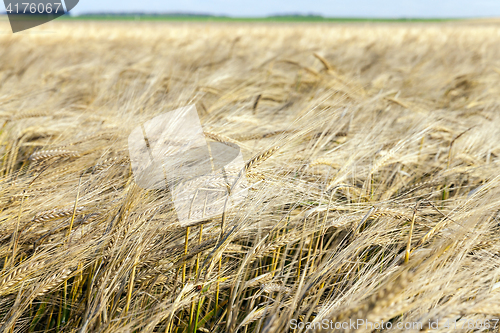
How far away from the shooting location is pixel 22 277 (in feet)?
2.59

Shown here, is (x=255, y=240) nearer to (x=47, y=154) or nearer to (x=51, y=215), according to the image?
(x=51, y=215)

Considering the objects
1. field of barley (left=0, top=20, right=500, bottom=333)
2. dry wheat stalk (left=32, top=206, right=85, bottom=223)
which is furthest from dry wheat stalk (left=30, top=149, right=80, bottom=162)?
Result: dry wheat stalk (left=32, top=206, right=85, bottom=223)

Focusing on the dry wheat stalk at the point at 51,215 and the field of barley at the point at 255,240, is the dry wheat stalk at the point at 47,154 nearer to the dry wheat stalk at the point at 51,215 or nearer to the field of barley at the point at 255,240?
the field of barley at the point at 255,240

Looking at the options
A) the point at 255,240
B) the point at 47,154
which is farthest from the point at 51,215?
the point at 255,240

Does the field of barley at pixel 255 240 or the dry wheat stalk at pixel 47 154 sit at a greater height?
the dry wheat stalk at pixel 47 154

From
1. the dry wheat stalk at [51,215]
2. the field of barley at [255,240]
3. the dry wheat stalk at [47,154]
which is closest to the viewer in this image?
the field of barley at [255,240]

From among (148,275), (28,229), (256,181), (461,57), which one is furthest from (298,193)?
(461,57)

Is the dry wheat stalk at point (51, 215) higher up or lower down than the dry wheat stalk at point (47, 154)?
lower down

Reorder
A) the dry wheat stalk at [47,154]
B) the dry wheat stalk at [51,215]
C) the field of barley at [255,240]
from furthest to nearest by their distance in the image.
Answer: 1. the dry wheat stalk at [47,154]
2. the dry wheat stalk at [51,215]
3. the field of barley at [255,240]

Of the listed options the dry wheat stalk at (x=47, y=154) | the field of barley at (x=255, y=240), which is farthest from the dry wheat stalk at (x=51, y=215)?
the dry wheat stalk at (x=47, y=154)

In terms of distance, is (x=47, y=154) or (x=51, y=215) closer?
(x=51, y=215)

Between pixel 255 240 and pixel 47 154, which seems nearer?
pixel 255 240

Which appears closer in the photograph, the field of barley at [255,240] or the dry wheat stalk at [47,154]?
the field of barley at [255,240]

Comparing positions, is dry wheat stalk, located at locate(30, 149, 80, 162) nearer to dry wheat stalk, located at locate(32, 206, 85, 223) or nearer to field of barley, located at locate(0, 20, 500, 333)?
field of barley, located at locate(0, 20, 500, 333)
